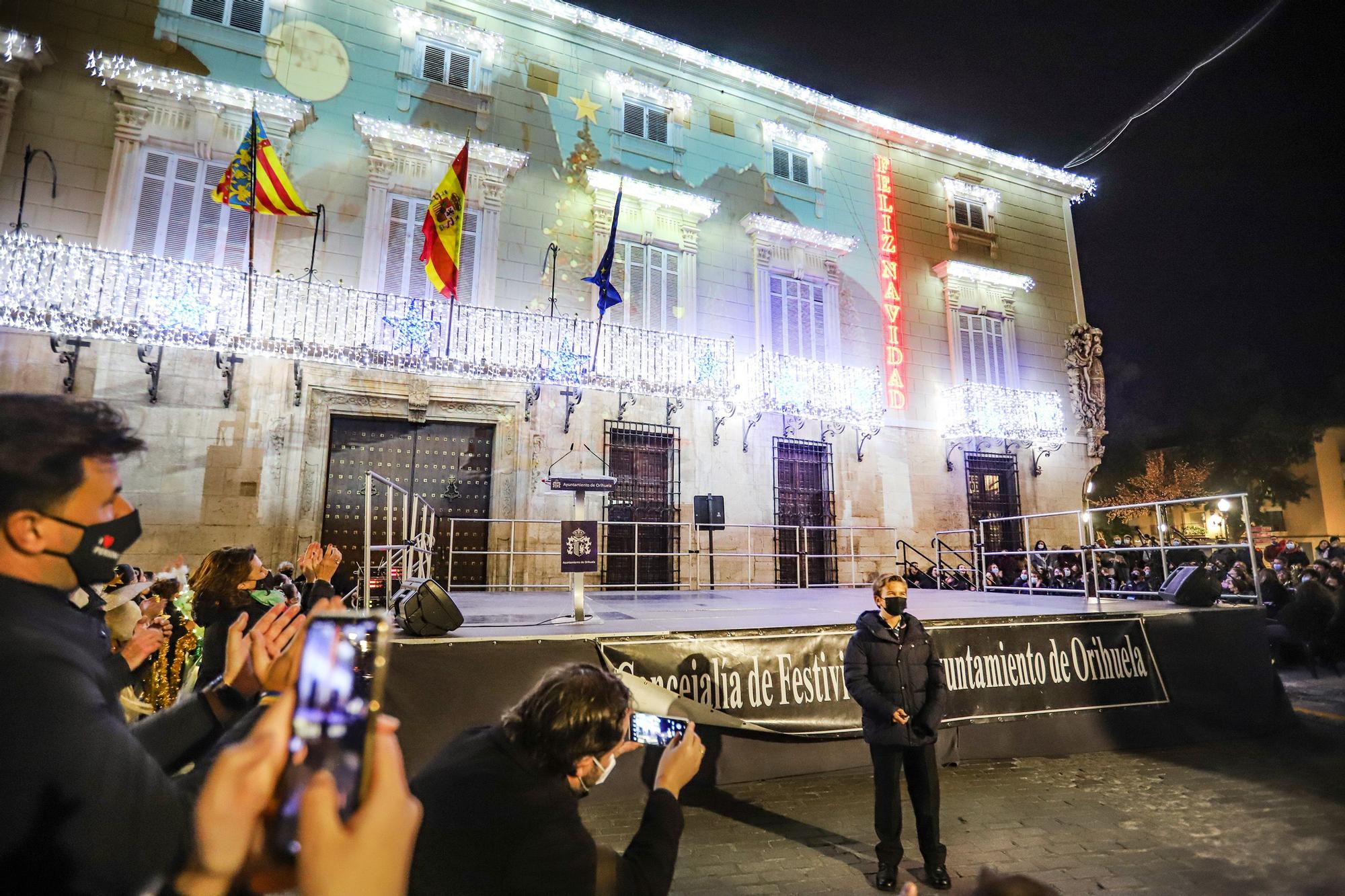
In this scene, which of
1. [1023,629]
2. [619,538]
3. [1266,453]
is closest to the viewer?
[1023,629]

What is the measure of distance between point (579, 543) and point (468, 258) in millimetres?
9225

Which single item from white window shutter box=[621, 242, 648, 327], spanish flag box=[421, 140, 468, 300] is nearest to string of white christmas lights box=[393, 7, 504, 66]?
spanish flag box=[421, 140, 468, 300]

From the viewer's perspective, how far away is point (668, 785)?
2143mm

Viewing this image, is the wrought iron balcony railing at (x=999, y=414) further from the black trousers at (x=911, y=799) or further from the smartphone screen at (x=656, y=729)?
the smartphone screen at (x=656, y=729)

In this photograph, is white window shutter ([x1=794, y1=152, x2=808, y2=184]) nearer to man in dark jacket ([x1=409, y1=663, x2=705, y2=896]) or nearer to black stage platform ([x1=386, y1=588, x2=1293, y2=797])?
black stage platform ([x1=386, y1=588, x2=1293, y2=797])

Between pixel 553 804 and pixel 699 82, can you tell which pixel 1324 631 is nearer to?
pixel 553 804

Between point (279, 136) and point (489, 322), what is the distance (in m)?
5.13

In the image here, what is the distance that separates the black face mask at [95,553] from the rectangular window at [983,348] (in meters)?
19.0

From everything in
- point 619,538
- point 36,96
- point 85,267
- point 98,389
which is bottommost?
point 619,538

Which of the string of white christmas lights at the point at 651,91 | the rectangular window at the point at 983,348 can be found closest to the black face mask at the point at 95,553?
the string of white christmas lights at the point at 651,91

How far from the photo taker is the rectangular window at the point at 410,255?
41.2 ft

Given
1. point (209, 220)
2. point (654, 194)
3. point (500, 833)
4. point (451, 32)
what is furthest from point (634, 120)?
point (500, 833)

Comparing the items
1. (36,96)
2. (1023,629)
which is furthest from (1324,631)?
(36,96)

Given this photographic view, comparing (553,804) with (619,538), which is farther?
(619,538)
